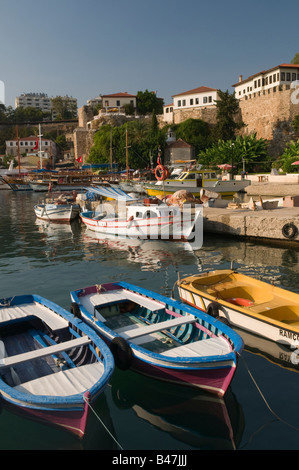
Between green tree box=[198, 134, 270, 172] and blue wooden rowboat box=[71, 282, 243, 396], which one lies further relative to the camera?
green tree box=[198, 134, 270, 172]

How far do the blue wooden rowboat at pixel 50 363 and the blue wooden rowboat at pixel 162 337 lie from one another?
1.66 ft

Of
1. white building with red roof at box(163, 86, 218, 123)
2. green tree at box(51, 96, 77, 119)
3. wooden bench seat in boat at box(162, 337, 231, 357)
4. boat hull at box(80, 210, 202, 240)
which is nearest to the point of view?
wooden bench seat in boat at box(162, 337, 231, 357)

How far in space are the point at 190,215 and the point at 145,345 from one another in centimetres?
1212

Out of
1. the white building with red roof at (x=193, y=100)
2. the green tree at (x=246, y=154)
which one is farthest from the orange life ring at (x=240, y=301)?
Answer: the white building with red roof at (x=193, y=100)

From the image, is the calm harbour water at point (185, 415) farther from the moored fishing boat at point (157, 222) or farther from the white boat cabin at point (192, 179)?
the white boat cabin at point (192, 179)

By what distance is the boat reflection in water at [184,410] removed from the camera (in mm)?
5664

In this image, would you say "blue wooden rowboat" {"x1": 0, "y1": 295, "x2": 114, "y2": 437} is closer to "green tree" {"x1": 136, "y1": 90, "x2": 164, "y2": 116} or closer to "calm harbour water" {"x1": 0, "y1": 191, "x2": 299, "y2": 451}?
"calm harbour water" {"x1": 0, "y1": 191, "x2": 299, "y2": 451}

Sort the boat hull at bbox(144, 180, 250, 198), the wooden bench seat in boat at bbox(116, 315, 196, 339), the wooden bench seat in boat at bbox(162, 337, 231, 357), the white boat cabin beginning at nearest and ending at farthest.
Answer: the wooden bench seat in boat at bbox(162, 337, 231, 357), the wooden bench seat in boat at bbox(116, 315, 196, 339), the boat hull at bbox(144, 180, 250, 198), the white boat cabin

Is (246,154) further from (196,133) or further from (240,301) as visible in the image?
(240,301)

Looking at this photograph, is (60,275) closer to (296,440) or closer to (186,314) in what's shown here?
(186,314)

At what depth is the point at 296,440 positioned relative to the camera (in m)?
5.57

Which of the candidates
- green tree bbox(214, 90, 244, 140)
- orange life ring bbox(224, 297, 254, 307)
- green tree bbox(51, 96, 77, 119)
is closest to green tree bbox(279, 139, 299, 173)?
green tree bbox(214, 90, 244, 140)

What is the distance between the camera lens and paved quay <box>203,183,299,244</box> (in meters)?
17.7

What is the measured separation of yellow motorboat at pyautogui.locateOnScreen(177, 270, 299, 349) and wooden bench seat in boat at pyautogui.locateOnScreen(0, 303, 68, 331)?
3404 millimetres
